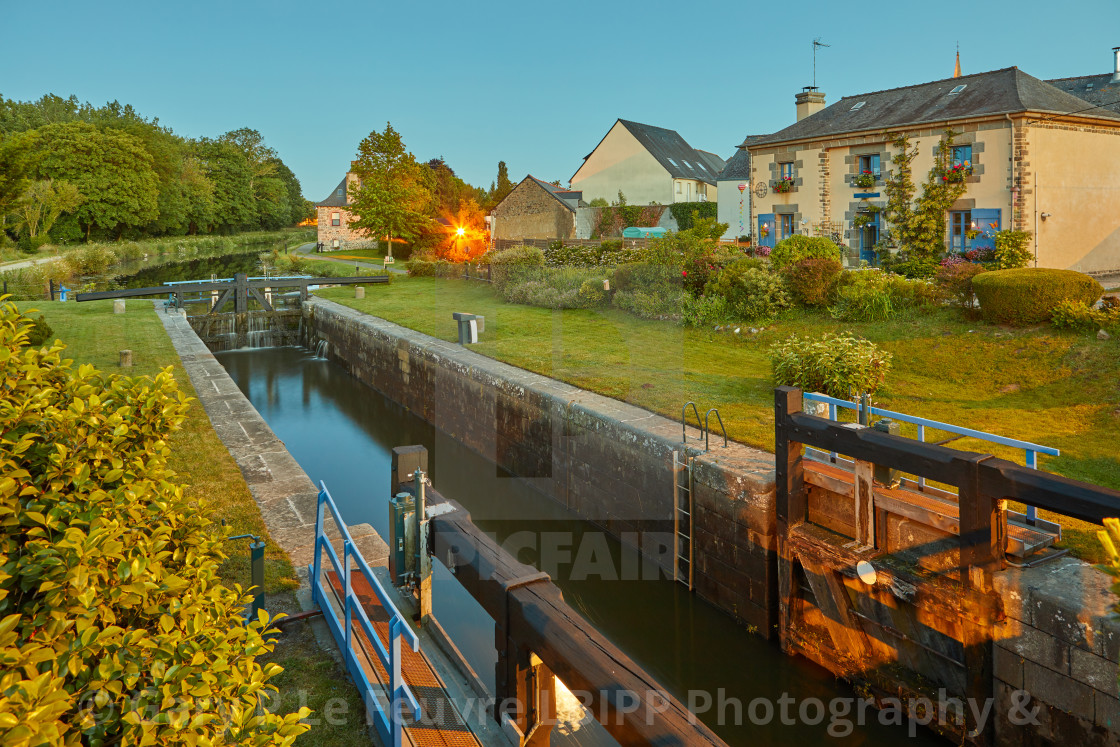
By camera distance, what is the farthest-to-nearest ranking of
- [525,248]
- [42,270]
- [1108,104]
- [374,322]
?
[42,270]
[525,248]
[1108,104]
[374,322]

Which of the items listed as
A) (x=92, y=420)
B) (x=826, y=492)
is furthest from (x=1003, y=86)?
(x=92, y=420)

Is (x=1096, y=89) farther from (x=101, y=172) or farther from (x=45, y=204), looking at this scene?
(x=101, y=172)

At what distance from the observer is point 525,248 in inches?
1036

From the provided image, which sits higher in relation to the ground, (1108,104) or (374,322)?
(1108,104)

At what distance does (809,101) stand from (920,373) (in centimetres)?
2161

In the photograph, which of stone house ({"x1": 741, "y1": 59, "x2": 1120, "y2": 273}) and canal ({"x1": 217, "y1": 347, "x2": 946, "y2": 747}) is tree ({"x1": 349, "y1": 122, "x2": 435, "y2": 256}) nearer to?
stone house ({"x1": 741, "y1": 59, "x2": 1120, "y2": 273})

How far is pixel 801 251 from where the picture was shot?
1681cm

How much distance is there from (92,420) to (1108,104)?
101 feet

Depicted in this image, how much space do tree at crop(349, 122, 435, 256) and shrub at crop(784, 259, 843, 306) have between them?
30468 mm

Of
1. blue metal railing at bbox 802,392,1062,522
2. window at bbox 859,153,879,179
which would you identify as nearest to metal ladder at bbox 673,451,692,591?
blue metal railing at bbox 802,392,1062,522

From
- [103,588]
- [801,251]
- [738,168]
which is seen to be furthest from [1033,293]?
[738,168]

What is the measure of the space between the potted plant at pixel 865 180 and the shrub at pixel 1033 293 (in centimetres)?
1148

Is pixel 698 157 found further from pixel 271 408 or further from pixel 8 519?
pixel 8 519

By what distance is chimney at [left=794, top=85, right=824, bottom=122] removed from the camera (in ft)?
98.6
